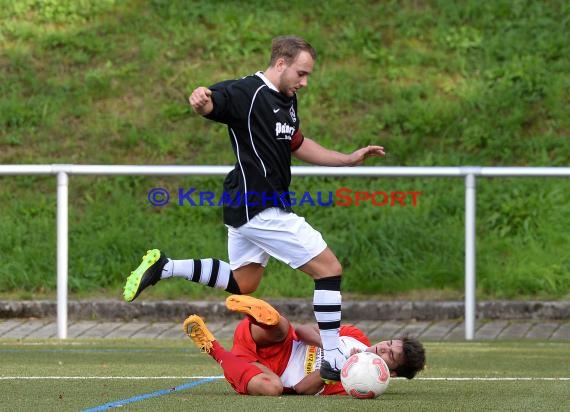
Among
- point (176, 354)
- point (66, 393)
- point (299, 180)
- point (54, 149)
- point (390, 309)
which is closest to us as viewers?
point (66, 393)

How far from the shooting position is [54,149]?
54.6ft

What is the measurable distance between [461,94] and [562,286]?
4013mm

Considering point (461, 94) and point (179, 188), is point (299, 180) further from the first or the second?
point (461, 94)

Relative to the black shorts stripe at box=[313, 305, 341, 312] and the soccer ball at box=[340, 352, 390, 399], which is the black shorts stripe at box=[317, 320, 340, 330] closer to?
the black shorts stripe at box=[313, 305, 341, 312]

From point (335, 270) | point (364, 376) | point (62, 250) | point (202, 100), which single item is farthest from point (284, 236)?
point (62, 250)

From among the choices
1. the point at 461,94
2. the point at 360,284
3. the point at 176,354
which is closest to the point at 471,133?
the point at 461,94

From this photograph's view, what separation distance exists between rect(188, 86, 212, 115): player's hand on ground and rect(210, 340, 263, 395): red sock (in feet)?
4.27

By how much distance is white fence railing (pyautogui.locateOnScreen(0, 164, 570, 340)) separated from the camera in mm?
12164

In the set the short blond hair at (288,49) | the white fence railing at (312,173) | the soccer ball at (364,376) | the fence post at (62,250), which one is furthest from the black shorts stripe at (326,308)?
the fence post at (62,250)

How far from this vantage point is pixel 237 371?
7.41m

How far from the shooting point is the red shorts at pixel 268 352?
25.0 ft

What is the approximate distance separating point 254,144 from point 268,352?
1132 mm

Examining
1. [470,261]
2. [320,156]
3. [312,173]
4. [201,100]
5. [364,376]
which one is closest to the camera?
[364,376]

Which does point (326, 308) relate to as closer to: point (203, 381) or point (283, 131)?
point (283, 131)
